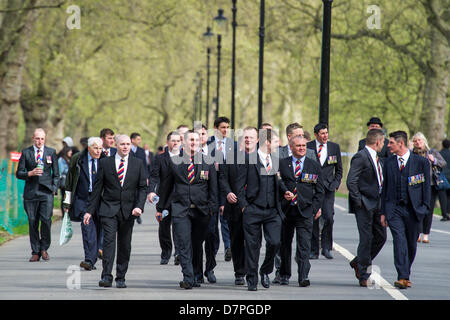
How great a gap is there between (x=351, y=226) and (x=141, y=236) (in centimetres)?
491

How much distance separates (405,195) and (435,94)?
25226 millimetres

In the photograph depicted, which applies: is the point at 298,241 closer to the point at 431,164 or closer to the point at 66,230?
the point at 66,230

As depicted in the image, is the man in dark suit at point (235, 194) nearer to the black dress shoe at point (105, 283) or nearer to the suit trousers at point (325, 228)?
the black dress shoe at point (105, 283)

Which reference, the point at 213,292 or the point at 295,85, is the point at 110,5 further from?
the point at 213,292

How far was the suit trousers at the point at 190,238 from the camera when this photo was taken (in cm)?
1200

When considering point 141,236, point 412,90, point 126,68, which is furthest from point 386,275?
point 126,68

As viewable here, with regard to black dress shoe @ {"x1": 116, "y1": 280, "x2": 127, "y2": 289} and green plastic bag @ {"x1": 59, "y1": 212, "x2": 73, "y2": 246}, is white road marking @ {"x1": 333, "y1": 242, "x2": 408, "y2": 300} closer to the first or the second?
black dress shoe @ {"x1": 116, "y1": 280, "x2": 127, "y2": 289}

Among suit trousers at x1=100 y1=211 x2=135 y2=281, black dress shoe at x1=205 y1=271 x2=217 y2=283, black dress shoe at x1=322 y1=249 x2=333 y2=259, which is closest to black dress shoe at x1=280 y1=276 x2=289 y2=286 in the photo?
black dress shoe at x1=205 y1=271 x2=217 y2=283

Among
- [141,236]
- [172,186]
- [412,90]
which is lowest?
[141,236]

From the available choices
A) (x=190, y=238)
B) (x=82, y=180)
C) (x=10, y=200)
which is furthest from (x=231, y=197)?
(x=10, y=200)

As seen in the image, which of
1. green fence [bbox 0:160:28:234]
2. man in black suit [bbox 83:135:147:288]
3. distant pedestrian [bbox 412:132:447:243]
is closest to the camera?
man in black suit [bbox 83:135:147:288]

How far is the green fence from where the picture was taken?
21.0 metres

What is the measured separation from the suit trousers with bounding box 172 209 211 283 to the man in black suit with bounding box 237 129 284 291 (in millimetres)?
544

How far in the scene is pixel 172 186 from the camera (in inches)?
491
